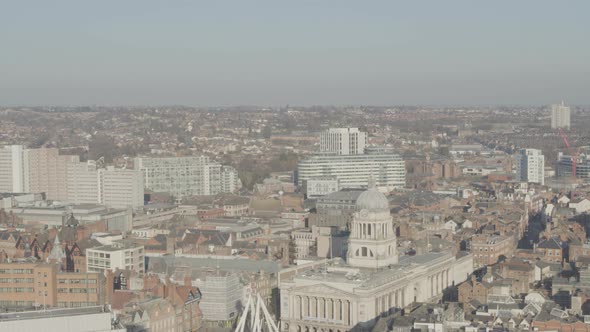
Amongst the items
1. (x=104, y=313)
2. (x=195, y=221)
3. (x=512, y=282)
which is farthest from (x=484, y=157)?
(x=104, y=313)

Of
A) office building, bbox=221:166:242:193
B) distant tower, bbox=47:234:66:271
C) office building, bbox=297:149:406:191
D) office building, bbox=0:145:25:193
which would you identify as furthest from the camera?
office building, bbox=221:166:242:193

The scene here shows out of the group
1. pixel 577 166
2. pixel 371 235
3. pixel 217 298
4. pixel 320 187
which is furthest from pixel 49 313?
pixel 577 166

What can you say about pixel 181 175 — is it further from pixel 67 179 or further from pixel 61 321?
pixel 61 321

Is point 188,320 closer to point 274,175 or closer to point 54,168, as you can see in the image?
point 54,168

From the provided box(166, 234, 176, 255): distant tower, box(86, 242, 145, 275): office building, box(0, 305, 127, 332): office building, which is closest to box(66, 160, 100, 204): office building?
box(166, 234, 176, 255): distant tower

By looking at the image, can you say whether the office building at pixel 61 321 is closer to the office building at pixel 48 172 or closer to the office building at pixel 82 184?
the office building at pixel 82 184

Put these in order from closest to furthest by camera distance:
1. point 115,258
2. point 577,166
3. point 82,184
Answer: point 115,258
point 82,184
point 577,166

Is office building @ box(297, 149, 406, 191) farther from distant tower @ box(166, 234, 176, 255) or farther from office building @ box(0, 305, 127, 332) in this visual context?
office building @ box(0, 305, 127, 332)


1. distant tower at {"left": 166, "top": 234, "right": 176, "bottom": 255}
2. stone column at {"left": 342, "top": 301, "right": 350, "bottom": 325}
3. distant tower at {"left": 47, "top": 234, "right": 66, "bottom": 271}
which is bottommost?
stone column at {"left": 342, "top": 301, "right": 350, "bottom": 325}
